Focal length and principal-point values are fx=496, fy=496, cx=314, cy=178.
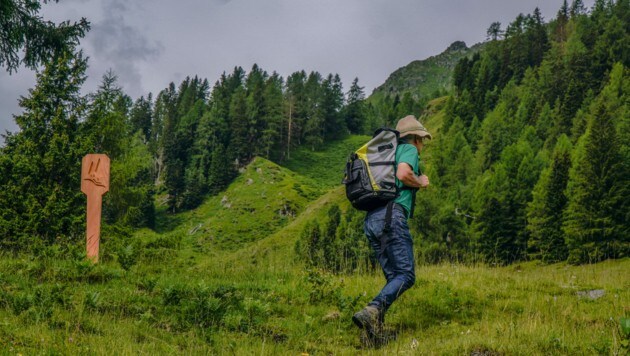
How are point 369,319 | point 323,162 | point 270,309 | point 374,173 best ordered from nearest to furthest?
point 369,319
point 374,173
point 270,309
point 323,162

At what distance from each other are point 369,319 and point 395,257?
0.81m

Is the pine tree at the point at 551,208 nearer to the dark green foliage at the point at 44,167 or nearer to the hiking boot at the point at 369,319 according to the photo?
the dark green foliage at the point at 44,167

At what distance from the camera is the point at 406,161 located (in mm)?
5656

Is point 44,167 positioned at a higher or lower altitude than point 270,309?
higher

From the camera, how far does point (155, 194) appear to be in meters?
133

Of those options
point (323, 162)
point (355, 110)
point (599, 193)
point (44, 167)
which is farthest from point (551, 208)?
point (355, 110)

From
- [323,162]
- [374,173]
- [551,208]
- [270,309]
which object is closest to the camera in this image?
[374,173]

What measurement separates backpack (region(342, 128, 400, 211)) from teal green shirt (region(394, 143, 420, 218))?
0.25 ft

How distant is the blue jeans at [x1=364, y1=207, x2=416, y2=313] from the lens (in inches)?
213

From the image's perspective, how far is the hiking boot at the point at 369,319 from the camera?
511cm

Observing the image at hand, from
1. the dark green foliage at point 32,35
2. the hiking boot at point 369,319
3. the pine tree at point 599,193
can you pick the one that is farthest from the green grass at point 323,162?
the hiking boot at point 369,319

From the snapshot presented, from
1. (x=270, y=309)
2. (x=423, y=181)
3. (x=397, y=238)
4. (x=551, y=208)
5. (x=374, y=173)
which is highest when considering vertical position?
(x=551, y=208)

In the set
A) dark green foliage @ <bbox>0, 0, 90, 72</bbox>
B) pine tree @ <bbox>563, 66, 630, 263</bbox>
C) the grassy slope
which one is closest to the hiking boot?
the grassy slope

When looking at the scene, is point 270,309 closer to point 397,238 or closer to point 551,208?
point 397,238
